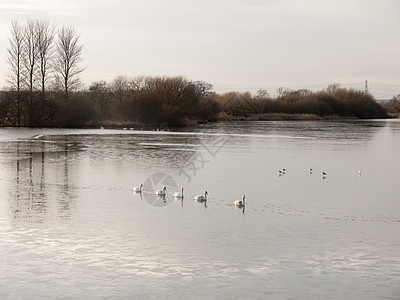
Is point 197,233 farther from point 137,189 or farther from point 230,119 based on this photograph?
point 230,119

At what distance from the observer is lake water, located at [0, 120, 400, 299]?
7.61 meters

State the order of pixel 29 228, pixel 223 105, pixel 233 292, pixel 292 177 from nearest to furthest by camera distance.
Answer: pixel 233 292 → pixel 29 228 → pixel 292 177 → pixel 223 105

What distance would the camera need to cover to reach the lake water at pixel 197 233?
25.0 ft

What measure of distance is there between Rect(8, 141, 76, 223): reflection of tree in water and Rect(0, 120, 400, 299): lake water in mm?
44

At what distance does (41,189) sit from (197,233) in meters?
6.40

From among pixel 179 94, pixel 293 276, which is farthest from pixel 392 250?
pixel 179 94

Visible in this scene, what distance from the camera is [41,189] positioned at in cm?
1529

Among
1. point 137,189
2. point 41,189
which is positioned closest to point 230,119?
point 137,189

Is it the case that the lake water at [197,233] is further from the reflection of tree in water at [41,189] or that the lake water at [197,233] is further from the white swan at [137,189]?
the white swan at [137,189]

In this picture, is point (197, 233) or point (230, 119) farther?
point (230, 119)

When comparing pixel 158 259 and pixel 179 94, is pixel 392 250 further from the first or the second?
pixel 179 94

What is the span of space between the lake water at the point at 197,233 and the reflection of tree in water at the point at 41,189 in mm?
44

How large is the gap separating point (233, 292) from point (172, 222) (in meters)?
4.20

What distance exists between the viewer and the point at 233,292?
736 cm
